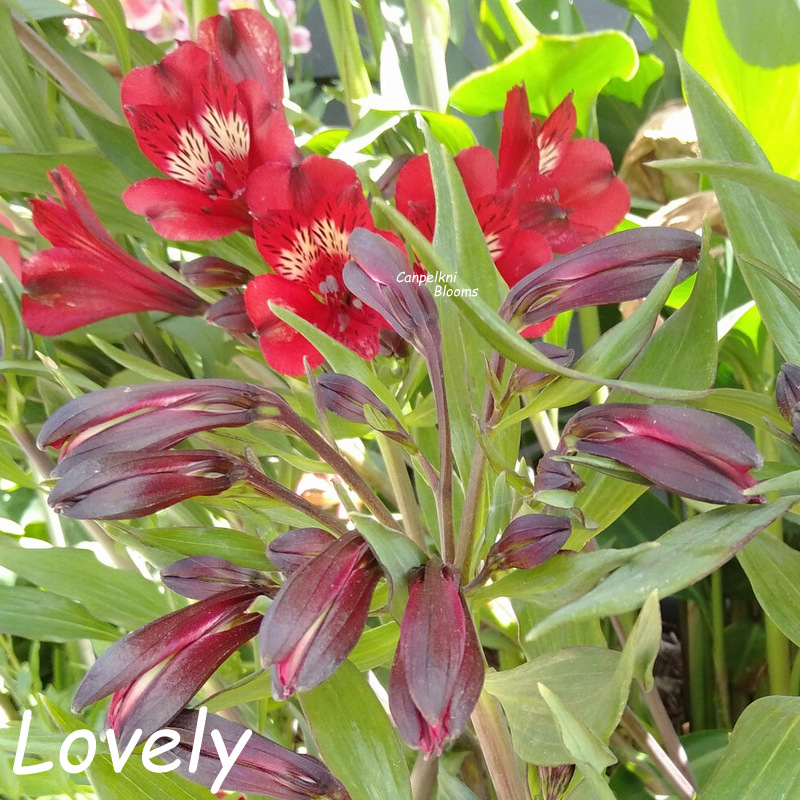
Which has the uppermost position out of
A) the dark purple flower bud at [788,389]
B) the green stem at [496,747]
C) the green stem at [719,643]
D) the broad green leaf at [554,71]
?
Answer: the broad green leaf at [554,71]

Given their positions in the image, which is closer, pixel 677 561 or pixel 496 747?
pixel 677 561

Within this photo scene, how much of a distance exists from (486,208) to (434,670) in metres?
0.18

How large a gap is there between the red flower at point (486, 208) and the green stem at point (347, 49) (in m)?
0.14

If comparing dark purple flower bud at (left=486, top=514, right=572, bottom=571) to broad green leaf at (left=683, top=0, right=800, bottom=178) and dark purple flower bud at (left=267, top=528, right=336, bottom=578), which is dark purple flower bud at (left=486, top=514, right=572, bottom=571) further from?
broad green leaf at (left=683, top=0, right=800, bottom=178)

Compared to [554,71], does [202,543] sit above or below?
below

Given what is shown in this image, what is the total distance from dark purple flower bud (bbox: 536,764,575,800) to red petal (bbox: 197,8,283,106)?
0.30 m

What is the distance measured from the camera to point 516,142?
323mm

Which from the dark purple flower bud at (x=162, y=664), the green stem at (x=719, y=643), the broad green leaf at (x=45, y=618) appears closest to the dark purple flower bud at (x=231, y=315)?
the dark purple flower bud at (x=162, y=664)

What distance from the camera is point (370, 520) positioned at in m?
0.22

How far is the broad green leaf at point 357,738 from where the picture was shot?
11.2 inches

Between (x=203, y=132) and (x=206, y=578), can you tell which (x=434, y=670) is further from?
(x=203, y=132)

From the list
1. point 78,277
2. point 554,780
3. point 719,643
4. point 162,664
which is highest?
point 78,277

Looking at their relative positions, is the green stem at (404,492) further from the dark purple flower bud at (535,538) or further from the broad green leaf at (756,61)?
the broad green leaf at (756,61)

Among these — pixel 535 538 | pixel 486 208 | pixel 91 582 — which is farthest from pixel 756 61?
pixel 91 582
